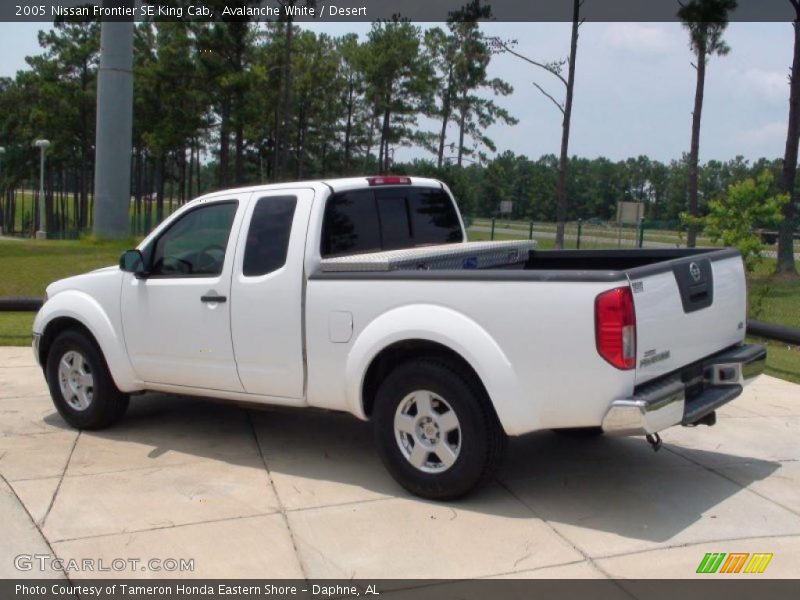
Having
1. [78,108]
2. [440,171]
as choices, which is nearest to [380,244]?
[440,171]

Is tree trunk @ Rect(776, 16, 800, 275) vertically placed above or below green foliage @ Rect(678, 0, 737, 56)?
below

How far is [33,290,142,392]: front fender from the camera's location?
6801 mm

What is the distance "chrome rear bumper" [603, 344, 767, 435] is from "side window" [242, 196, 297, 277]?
2.44 m

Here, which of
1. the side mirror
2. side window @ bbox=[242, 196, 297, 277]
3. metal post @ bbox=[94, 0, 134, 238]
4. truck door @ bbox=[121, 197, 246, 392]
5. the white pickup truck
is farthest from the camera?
metal post @ bbox=[94, 0, 134, 238]

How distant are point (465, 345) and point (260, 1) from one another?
31456mm

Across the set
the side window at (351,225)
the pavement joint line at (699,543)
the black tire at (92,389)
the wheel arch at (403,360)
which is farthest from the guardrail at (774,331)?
the black tire at (92,389)

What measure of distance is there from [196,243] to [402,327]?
208 cm

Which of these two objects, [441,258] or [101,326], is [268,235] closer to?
[441,258]

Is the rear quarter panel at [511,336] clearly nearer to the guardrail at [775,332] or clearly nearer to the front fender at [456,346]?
the front fender at [456,346]

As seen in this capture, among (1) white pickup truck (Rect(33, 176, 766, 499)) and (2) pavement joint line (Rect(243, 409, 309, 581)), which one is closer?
(2) pavement joint line (Rect(243, 409, 309, 581))

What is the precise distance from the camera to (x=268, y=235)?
614 centimetres

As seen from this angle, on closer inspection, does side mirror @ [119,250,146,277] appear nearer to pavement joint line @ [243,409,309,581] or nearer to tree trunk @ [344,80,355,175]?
pavement joint line @ [243,409,309,581]

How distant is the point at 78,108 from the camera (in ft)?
160
